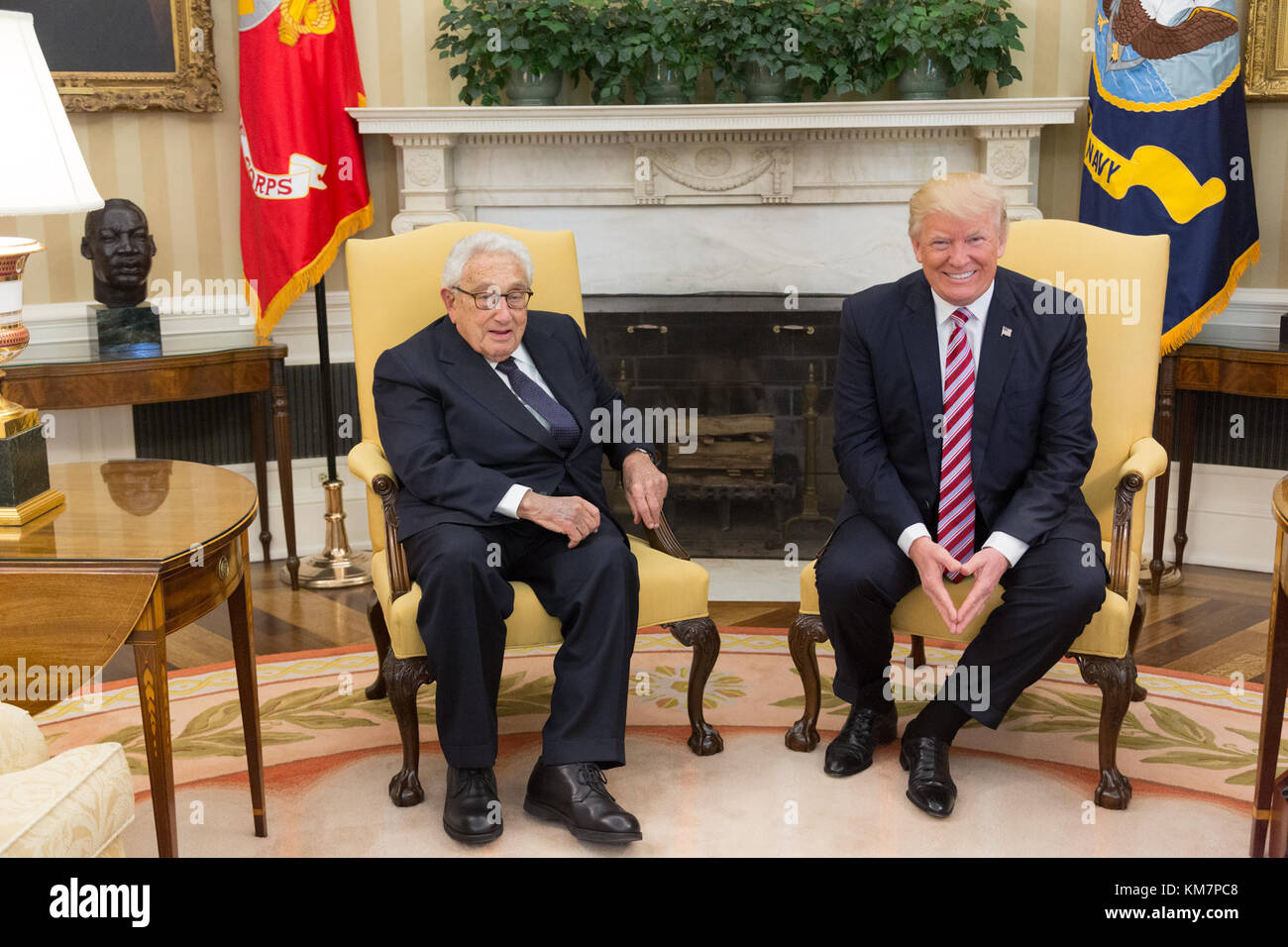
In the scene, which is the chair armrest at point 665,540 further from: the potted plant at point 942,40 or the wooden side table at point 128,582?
the potted plant at point 942,40

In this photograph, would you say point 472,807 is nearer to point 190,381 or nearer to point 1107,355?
point 1107,355

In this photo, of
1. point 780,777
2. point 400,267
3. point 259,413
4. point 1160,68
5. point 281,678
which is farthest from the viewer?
point 259,413

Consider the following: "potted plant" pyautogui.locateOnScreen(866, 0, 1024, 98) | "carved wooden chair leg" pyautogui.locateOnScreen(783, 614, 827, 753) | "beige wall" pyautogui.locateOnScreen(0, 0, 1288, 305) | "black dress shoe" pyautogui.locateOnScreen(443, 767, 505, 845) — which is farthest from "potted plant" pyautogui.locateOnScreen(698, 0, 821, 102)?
"black dress shoe" pyautogui.locateOnScreen(443, 767, 505, 845)

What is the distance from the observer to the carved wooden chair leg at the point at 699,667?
110 inches

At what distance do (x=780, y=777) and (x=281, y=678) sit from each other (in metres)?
1.47

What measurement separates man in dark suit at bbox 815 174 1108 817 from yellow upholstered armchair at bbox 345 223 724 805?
1.04ft

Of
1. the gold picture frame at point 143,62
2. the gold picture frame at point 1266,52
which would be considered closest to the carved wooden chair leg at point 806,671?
the gold picture frame at point 1266,52

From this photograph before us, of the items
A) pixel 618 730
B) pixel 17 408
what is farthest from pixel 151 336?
pixel 618 730

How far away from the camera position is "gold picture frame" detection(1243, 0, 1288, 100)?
405 cm

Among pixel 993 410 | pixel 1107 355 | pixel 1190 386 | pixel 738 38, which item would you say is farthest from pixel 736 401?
pixel 993 410

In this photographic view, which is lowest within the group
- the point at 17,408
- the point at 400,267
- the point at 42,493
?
the point at 42,493

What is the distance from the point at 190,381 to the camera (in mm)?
3965
